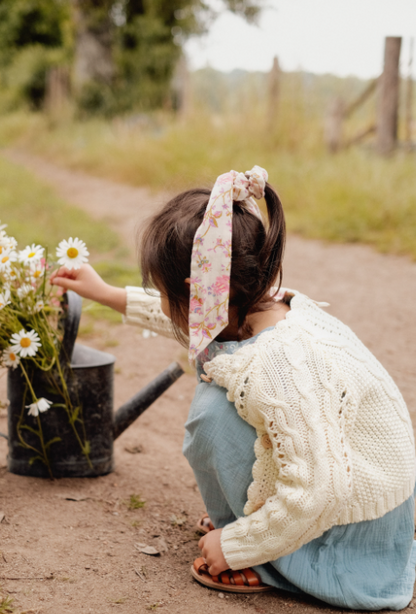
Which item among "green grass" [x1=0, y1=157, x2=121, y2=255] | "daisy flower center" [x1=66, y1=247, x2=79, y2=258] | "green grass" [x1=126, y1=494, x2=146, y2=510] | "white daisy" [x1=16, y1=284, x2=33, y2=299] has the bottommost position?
"green grass" [x1=126, y1=494, x2=146, y2=510]

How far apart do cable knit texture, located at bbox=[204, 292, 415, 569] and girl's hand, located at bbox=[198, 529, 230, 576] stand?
0.10 ft

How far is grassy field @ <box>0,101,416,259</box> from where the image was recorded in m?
5.52

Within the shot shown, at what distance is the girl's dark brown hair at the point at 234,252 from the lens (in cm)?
143

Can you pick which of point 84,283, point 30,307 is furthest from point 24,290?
point 84,283

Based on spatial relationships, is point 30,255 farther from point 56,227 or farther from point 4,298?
point 56,227

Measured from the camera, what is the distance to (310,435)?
131 cm

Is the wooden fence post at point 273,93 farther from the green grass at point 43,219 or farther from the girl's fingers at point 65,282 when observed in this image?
the girl's fingers at point 65,282

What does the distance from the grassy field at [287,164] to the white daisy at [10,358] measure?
1.11 meters

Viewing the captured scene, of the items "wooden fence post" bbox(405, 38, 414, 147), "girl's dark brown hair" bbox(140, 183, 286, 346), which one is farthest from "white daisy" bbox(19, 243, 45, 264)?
"wooden fence post" bbox(405, 38, 414, 147)

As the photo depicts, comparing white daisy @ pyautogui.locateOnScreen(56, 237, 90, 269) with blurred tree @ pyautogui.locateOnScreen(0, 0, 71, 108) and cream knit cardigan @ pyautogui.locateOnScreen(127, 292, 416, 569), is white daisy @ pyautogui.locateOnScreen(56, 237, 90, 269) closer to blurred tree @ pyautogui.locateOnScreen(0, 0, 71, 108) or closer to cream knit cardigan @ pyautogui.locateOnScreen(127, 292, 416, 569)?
cream knit cardigan @ pyautogui.locateOnScreen(127, 292, 416, 569)

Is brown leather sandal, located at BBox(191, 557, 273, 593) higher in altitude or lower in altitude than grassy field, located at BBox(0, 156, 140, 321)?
lower

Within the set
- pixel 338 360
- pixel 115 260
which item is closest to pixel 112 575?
pixel 338 360

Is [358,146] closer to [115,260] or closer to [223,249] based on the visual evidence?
[115,260]

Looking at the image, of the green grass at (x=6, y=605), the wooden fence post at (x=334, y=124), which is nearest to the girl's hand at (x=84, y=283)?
the green grass at (x=6, y=605)
